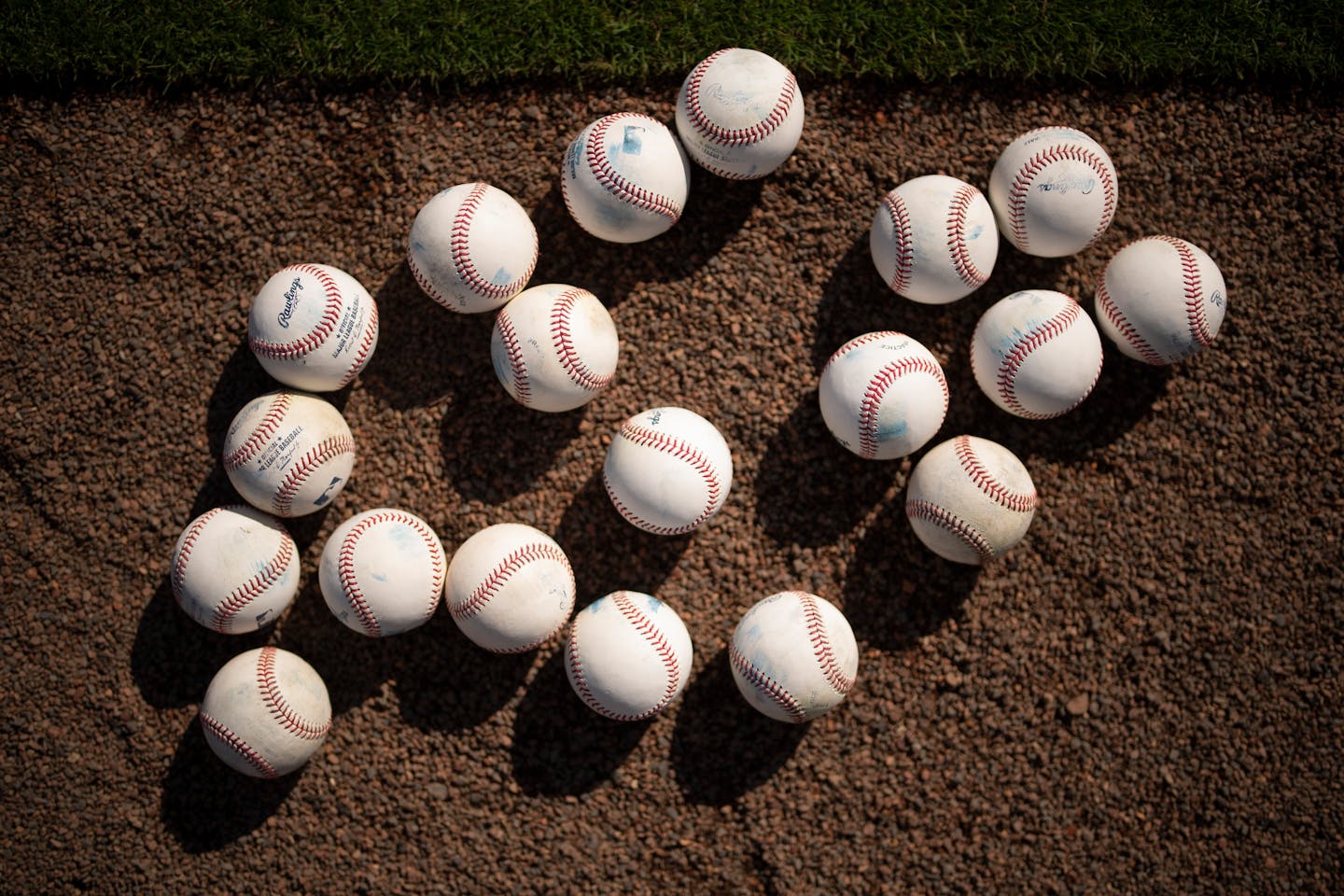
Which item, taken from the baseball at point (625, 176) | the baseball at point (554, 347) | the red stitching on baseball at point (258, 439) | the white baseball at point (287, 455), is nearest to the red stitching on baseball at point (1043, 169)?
the baseball at point (625, 176)

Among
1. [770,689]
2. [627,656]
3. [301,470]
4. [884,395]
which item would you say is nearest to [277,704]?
[301,470]

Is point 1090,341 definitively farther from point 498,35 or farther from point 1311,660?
point 498,35

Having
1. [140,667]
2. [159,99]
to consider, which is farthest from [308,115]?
[140,667]

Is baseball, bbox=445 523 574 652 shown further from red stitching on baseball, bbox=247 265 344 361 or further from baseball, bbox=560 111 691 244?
baseball, bbox=560 111 691 244

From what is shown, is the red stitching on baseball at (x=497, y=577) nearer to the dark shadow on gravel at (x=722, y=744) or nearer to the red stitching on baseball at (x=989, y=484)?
the dark shadow on gravel at (x=722, y=744)

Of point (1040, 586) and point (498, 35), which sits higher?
point (498, 35)

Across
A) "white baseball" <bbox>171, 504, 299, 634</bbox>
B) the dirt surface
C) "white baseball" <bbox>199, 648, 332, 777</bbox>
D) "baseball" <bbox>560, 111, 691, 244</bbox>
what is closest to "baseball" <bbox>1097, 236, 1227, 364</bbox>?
the dirt surface
